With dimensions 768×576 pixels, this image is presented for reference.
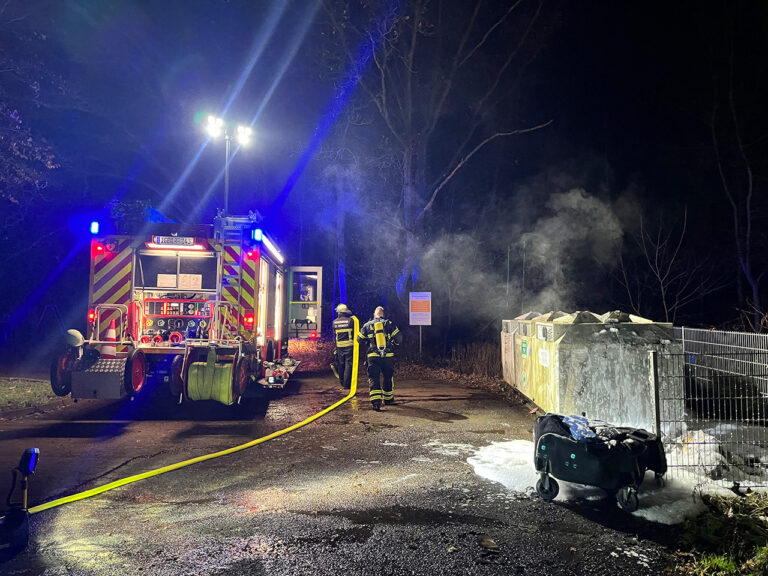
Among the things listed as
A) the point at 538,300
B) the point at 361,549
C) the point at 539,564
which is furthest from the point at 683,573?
the point at 538,300

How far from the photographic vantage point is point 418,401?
912 cm

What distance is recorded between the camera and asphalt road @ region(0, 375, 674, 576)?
3201 mm

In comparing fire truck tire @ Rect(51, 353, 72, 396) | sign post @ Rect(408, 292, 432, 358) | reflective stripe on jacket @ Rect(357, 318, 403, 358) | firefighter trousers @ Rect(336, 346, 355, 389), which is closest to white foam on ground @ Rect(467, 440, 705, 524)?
reflective stripe on jacket @ Rect(357, 318, 403, 358)

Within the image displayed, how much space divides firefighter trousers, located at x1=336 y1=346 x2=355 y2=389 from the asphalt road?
2.67 metres

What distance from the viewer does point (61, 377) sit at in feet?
25.5

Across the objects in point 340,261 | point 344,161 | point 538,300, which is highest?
point 344,161

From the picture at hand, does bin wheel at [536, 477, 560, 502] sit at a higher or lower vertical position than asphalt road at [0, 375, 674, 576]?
higher

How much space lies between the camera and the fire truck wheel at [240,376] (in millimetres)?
7707

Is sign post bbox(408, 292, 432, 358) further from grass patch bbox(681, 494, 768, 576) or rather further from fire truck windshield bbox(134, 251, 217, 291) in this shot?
grass patch bbox(681, 494, 768, 576)

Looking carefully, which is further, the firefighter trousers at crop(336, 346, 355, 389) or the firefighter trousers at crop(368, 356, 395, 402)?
the firefighter trousers at crop(336, 346, 355, 389)

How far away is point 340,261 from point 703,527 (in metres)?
20.6

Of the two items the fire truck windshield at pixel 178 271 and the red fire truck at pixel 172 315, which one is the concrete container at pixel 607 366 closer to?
the red fire truck at pixel 172 315

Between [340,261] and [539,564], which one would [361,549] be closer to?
[539,564]

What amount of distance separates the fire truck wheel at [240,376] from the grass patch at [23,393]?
362 cm
